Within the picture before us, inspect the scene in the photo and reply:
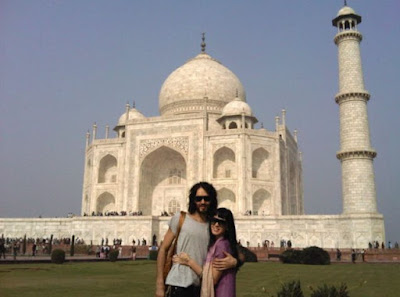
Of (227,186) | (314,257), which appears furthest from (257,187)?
(314,257)

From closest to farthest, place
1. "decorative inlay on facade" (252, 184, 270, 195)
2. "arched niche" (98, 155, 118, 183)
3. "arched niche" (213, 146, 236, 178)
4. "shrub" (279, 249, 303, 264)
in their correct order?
1. "shrub" (279, 249, 303, 264)
2. "decorative inlay on facade" (252, 184, 270, 195)
3. "arched niche" (213, 146, 236, 178)
4. "arched niche" (98, 155, 118, 183)

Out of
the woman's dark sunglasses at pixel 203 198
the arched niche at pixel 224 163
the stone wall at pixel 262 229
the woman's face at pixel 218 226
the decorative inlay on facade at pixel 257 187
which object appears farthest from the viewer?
the arched niche at pixel 224 163

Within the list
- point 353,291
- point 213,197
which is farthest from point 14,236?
point 213,197

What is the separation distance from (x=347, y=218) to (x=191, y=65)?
1846 centimetres

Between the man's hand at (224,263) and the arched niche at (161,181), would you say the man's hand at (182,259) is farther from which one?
the arched niche at (161,181)

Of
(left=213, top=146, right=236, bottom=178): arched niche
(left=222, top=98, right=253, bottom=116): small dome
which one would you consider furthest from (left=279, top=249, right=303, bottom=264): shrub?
(left=222, top=98, right=253, bottom=116): small dome

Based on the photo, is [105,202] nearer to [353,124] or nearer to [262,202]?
[262,202]

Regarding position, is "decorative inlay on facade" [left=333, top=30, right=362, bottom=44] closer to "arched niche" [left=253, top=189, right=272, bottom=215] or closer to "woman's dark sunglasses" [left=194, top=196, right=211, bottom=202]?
"arched niche" [left=253, top=189, right=272, bottom=215]

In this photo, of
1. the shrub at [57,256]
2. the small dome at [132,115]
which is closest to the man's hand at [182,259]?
the shrub at [57,256]

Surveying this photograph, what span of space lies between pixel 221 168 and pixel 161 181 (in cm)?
450

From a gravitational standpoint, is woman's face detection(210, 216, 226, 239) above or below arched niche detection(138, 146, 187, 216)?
below

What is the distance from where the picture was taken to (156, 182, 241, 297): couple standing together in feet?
8.71

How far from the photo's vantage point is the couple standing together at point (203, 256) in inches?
104

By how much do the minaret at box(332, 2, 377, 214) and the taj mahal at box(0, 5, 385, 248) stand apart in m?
0.05
